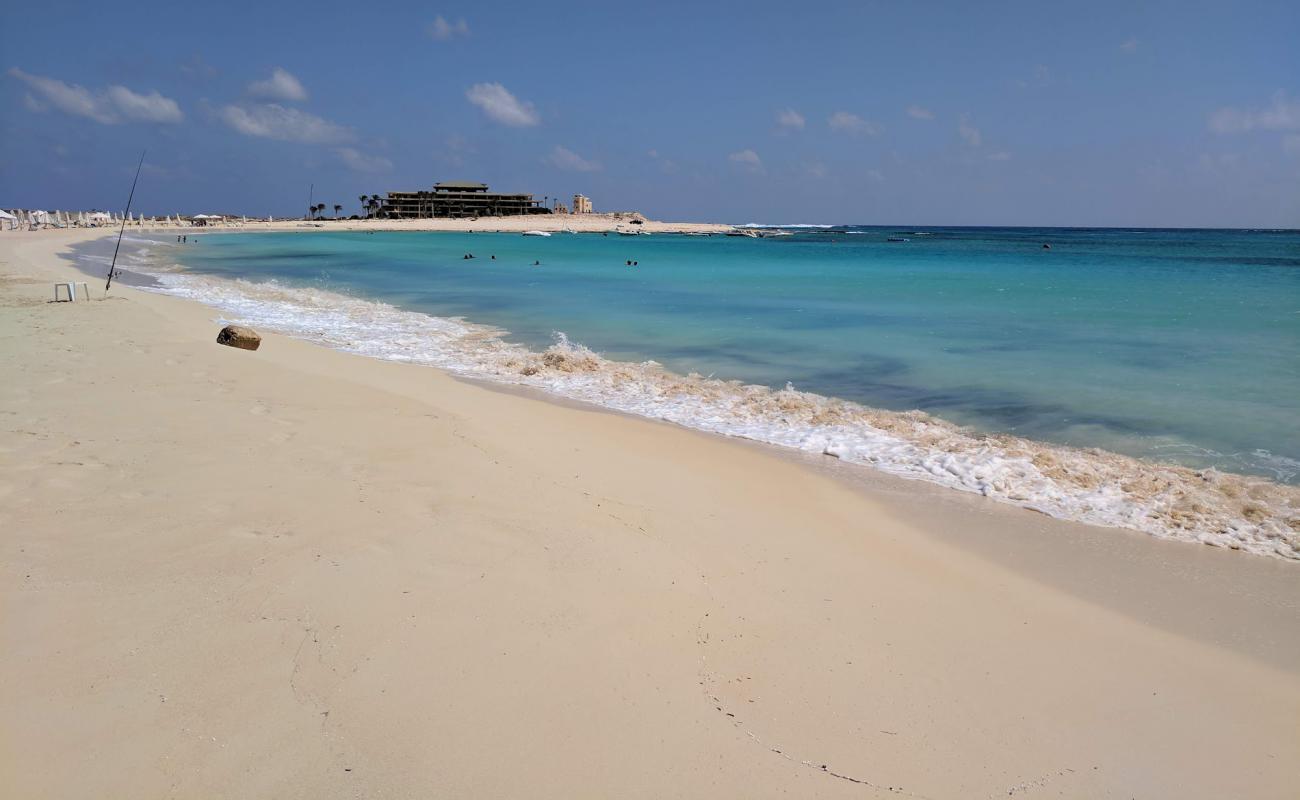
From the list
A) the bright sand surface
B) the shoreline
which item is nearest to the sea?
the bright sand surface

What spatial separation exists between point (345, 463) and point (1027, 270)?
41.3 m

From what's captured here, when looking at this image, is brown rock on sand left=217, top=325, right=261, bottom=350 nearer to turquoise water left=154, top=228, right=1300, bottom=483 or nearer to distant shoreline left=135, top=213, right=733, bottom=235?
turquoise water left=154, top=228, right=1300, bottom=483

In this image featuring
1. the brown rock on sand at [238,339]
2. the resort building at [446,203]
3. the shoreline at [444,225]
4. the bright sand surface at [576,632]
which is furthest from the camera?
the resort building at [446,203]

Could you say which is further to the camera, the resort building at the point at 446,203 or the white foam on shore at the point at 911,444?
the resort building at the point at 446,203

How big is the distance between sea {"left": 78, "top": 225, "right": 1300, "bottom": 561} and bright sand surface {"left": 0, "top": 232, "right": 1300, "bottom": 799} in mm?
1050

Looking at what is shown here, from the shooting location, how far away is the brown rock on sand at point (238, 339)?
9.84 m

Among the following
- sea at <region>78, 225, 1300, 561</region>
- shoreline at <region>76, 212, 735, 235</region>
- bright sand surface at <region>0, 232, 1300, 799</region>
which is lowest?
bright sand surface at <region>0, 232, 1300, 799</region>

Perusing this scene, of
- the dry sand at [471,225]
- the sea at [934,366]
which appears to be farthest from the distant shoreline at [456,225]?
the sea at [934,366]

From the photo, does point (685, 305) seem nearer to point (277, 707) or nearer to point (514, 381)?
point (514, 381)

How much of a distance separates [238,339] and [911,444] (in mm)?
8608

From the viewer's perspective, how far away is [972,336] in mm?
14875

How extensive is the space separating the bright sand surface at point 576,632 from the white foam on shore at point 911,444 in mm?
431

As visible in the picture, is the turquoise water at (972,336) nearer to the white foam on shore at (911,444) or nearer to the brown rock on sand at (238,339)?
the white foam on shore at (911,444)

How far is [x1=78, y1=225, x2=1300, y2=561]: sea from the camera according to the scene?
620 cm
